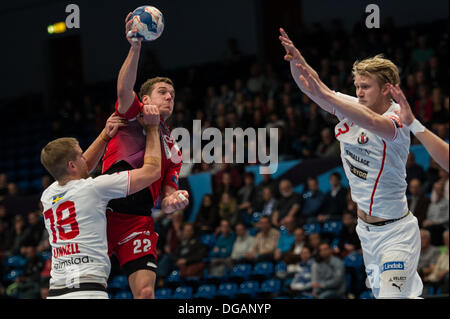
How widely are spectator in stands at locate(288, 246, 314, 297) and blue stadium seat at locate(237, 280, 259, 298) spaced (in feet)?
2.52

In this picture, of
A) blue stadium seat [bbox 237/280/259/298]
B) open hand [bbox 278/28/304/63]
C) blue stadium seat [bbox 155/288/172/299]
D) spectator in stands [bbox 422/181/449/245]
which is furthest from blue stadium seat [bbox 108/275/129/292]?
open hand [bbox 278/28/304/63]

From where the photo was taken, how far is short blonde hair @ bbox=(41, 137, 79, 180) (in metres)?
5.16

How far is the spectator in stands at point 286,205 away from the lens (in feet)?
40.4

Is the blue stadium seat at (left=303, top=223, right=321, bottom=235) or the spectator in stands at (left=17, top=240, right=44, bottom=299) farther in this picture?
the spectator in stands at (left=17, top=240, right=44, bottom=299)

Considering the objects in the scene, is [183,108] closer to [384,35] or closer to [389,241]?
[384,35]

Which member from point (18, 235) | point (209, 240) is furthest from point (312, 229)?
point (18, 235)

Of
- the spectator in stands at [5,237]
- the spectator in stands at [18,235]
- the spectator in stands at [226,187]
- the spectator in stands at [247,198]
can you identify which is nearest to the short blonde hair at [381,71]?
the spectator in stands at [247,198]

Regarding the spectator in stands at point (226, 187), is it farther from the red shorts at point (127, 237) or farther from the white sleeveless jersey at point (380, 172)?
the white sleeveless jersey at point (380, 172)

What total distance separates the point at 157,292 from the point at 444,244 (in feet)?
17.1

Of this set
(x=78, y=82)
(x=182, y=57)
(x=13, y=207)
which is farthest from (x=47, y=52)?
(x=13, y=207)

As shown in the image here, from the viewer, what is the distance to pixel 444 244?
10664mm

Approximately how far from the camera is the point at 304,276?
1104cm

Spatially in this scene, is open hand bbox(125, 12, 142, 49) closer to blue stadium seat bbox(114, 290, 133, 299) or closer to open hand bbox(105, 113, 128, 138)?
open hand bbox(105, 113, 128, 138)

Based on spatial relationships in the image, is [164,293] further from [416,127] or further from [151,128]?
[416,127]
